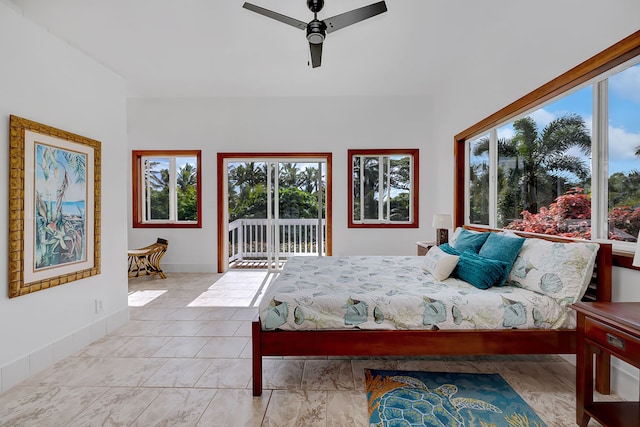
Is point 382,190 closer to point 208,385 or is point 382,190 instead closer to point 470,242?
point 470,242

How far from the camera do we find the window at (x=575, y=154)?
5.99ft

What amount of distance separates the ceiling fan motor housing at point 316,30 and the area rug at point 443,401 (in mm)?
2627

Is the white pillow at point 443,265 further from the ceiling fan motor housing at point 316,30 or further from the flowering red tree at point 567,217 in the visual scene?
the ceiling fan motor housing at point 316,30

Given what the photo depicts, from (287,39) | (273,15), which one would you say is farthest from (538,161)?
(287,39)

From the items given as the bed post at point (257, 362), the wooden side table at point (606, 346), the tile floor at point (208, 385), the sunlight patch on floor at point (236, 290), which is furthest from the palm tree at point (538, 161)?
the sunlight patch on floor at point (236, 290)

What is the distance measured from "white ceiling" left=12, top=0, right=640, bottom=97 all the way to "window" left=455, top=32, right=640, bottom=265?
1.48ft

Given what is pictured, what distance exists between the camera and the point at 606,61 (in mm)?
1852

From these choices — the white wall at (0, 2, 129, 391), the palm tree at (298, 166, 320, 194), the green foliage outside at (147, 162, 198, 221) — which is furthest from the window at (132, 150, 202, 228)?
the white wall at (0, 2, 129, 391)

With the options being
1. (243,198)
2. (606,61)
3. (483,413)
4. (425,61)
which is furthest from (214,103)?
(483,413)

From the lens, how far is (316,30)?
224 cm

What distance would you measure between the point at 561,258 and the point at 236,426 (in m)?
2.34

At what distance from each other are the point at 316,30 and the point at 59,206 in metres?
2.48

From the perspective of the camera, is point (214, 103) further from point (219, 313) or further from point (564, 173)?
point (564, 173)

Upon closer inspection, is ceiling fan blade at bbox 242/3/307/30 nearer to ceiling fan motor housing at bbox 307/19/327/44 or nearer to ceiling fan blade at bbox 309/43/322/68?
ceiling fan motor housing at bbox 307/19/327/44
